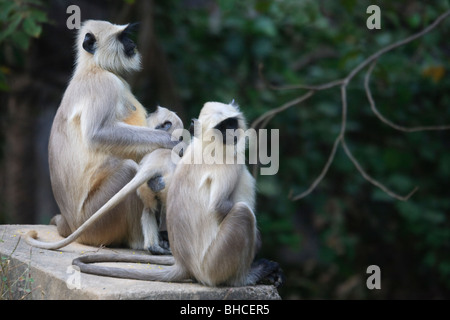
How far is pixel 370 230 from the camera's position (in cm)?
860

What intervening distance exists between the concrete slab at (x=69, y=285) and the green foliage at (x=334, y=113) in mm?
3480

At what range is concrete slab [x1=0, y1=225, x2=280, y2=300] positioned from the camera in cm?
302

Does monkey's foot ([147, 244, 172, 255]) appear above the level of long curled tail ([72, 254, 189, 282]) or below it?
above

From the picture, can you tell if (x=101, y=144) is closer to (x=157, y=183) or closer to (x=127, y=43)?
(x=157, y=183)

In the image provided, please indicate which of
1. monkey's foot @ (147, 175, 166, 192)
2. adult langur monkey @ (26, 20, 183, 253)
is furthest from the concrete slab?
monkey's foot @ (147, 175, 166, 192)

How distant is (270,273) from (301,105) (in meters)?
4.46

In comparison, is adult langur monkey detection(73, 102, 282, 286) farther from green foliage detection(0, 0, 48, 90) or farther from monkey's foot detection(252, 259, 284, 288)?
green foliage detection(0, 0, 48, 90)

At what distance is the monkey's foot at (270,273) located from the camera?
→ 11.3 feet

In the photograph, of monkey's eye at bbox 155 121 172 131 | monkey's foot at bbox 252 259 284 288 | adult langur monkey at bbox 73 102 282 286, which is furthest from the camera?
monkey's eye at bbox 155 121 172 131

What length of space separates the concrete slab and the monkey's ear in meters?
1.25

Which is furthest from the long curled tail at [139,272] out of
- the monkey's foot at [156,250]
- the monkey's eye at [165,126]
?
the monkey's eye at [165,126]

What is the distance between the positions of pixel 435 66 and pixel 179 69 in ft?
10.0

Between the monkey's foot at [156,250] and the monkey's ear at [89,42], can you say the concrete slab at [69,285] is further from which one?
the monkey's ear at [89,42]
